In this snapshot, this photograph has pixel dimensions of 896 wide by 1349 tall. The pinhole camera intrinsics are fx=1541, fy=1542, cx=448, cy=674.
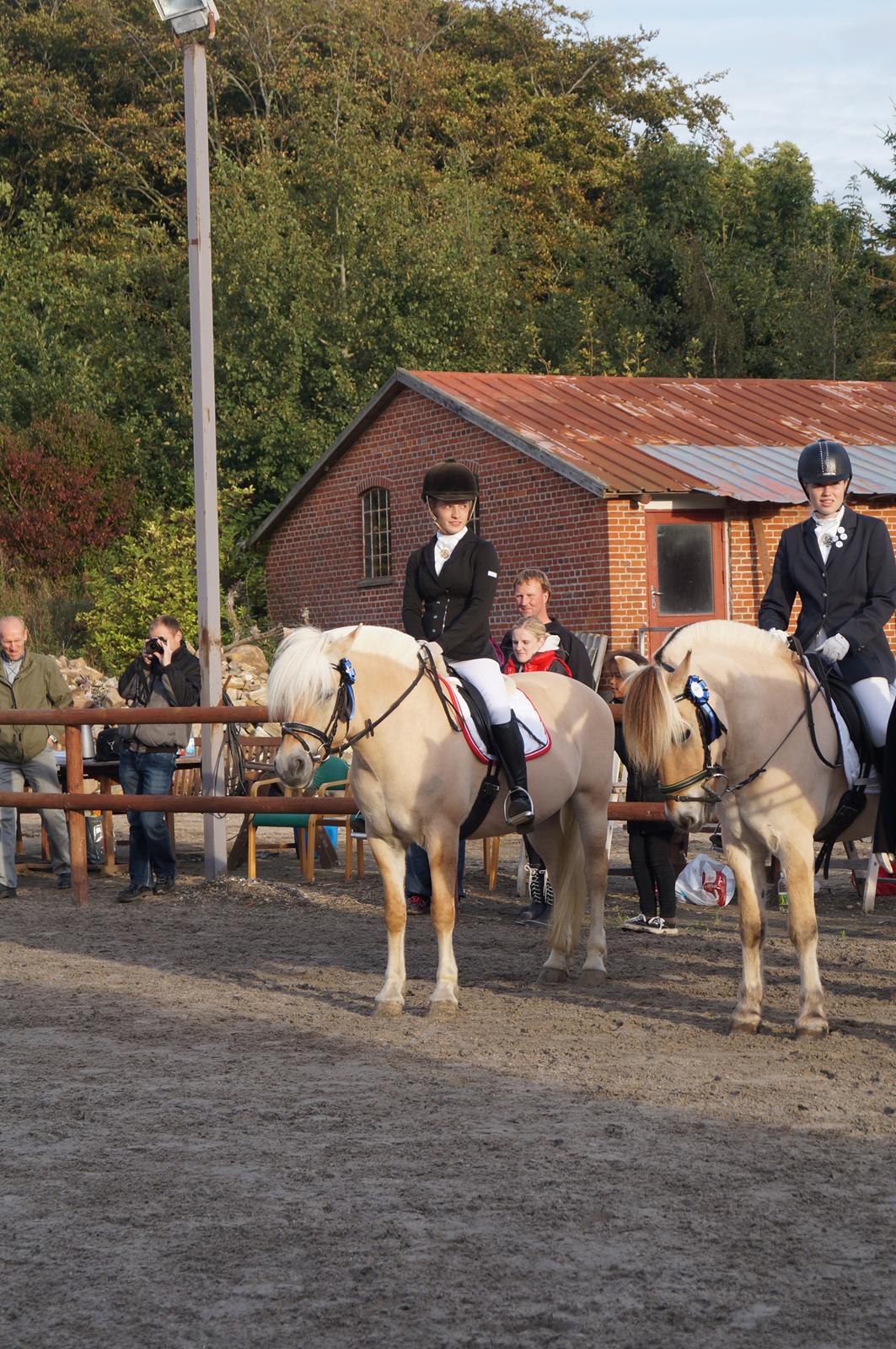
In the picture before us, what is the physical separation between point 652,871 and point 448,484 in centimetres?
319

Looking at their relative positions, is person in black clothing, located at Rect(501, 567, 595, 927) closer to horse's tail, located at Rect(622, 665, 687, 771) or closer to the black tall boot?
the black tall boot

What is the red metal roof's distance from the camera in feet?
69.2

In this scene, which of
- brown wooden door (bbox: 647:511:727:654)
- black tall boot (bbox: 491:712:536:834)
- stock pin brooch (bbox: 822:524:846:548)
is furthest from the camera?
brown wooden door (bbox: 647:511:727:654)

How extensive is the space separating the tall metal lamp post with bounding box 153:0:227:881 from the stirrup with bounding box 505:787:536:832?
4420 mm

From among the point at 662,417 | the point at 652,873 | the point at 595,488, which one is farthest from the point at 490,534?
the point at 652,873

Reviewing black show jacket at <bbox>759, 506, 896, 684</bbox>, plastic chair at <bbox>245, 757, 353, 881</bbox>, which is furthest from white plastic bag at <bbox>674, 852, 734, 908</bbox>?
black show jacket at <bbox>759, 506, 896, 684</bbox>

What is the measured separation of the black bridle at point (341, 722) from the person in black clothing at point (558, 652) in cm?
255

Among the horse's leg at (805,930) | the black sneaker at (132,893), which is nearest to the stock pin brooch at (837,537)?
the horse's leg at (805,930)

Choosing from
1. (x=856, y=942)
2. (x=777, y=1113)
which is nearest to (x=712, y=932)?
(x=856, y=942)

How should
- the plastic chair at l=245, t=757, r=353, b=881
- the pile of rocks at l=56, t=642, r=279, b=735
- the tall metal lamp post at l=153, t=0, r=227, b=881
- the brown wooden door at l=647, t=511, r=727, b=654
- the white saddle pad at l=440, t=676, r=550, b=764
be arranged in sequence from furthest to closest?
1. the pile of rocks at l=56, t=642, r=279, b=735
2. the brown wooden door at l=647, t=511, r=727, b=654
3. the tall metal lamp post at l=153, t=0, r=227, b=881
4. the plastic chair at l=245, t=757, r=353, b=881
5. the white saddle pad at l=440, t=676, r=550, b=764

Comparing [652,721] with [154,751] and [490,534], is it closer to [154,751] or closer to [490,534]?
[154,751]

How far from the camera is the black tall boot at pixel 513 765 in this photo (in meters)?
7.33

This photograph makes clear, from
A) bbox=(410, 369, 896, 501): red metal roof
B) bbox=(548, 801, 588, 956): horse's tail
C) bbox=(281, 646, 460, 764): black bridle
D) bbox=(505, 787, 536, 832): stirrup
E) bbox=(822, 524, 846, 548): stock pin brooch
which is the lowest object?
bbox=(548, 801, 588, 956): horse's tail

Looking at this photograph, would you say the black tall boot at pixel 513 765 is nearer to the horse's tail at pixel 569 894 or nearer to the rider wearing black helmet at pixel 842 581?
the horse's tail at pixel 569 894
